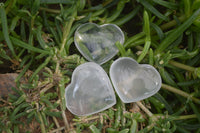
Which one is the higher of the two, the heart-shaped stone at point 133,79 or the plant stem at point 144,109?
the heart-shaped stone at point 133,79

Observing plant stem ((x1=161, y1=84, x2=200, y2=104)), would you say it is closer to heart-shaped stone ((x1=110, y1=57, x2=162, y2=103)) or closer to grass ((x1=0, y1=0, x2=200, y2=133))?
grass ((x1=0, y1=0, x2=200, y2=133))

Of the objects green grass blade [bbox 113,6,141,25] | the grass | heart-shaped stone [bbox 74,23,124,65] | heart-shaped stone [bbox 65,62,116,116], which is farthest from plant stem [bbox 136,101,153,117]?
green grass blade [bbox 113,6,141,25]

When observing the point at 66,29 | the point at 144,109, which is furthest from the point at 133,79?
the point at 66,29

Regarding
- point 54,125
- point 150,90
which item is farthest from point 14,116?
point 150,90

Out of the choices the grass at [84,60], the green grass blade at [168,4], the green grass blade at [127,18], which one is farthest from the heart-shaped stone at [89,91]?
the green grass blade at [168,4]

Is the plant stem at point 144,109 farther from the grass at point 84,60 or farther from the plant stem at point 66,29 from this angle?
the plant stem at point 66,29

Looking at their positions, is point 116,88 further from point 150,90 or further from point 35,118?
point 35,118

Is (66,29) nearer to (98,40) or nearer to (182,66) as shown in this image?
(98,40)
